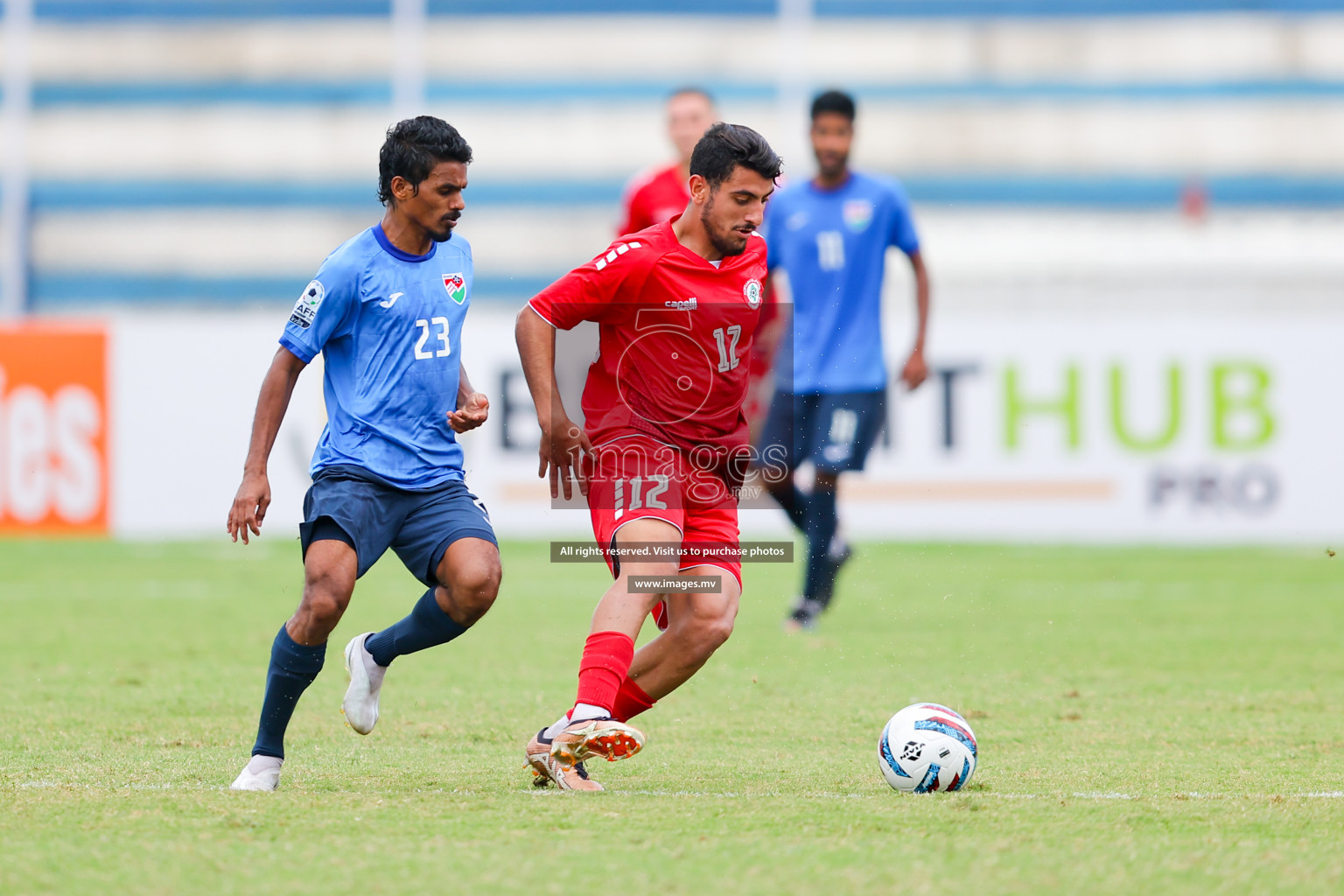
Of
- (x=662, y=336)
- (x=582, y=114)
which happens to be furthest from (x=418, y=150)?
(x=582, y=114)

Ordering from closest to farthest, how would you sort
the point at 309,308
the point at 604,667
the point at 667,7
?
the point at 604,667 → the point at 309,308 → the point at 667,7

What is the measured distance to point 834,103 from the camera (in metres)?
7.78

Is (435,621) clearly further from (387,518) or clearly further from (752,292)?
(752,292)

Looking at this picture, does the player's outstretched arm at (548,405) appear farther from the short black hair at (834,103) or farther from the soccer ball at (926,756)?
the short black hair at (834,103)

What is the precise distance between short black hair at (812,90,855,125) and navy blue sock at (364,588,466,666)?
150 inches

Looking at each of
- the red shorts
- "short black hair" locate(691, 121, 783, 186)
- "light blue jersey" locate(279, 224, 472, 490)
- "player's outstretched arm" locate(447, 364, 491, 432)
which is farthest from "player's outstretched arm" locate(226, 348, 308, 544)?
"short black hair" locate(691, 121, 783, 186)

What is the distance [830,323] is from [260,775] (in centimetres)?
447

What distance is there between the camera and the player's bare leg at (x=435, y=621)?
180 inches

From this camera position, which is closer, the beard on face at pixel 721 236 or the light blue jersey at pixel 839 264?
the beard on face at pixel 721 236

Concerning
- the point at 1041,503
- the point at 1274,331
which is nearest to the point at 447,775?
the point at 1041,503

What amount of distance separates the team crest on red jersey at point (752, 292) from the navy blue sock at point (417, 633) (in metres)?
1.17

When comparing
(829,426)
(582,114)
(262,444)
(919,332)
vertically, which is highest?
(582,114)

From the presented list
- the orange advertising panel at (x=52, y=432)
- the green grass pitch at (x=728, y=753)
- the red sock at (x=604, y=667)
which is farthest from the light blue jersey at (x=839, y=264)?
the orange advertising panel at (x=52, y=432)

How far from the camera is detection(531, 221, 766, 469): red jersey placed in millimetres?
4648
